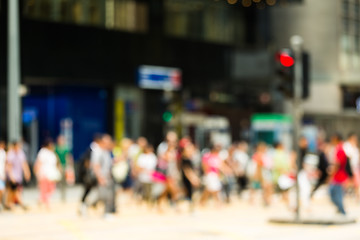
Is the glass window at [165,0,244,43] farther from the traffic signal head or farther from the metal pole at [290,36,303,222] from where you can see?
the traffic signal head

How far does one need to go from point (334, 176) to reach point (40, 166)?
24.6 ft

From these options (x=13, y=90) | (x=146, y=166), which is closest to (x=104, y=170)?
(x=146, y=166)

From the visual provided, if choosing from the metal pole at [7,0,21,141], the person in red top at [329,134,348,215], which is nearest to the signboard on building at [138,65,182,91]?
the metal pole at [7,0,21,141]

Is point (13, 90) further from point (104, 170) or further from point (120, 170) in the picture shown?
point (120, 170)

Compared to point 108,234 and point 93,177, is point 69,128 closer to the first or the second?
point 93,177

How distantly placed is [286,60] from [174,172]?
16.8ft

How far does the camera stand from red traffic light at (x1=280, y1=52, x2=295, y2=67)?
1734 centimetres

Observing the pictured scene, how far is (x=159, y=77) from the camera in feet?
116

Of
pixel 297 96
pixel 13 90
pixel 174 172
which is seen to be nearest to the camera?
pixel 297 96

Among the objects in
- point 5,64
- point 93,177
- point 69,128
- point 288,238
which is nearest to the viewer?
point 288,238

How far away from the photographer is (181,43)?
36.4 meters

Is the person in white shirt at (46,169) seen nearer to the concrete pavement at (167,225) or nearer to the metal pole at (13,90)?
the concrete pavement at (167,225)

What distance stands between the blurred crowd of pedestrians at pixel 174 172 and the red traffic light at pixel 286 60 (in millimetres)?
1722

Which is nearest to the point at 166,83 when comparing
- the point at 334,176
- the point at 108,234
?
the point at 334,176
